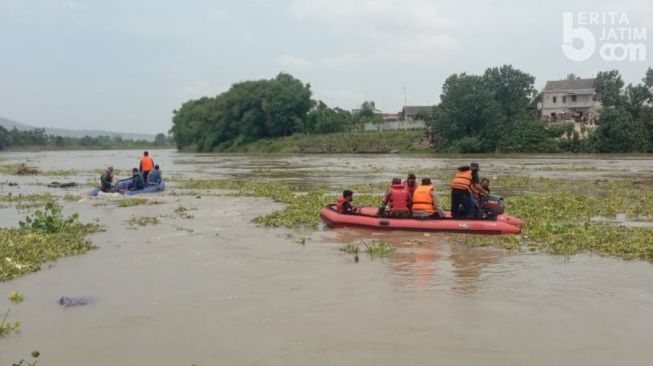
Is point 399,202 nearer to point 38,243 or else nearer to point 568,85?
point 38,243

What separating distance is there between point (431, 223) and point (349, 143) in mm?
66672

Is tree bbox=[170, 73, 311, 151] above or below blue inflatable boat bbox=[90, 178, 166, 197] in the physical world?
above

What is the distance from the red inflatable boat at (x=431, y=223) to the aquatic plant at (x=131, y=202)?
8017 mm

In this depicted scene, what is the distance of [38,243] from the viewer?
11.7m

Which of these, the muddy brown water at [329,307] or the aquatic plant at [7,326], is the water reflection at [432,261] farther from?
the aquatic plant at [7,326]


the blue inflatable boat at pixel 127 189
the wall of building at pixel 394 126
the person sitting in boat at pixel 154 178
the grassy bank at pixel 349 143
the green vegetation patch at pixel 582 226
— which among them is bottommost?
the green vegetation patch at pixel 582 226

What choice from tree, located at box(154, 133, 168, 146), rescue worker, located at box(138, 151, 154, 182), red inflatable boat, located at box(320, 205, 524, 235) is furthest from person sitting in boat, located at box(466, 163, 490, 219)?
tree, located at box(154, 133, 168, 146)

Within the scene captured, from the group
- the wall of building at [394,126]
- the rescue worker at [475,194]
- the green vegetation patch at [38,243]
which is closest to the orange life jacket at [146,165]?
the green vegetation patch at [38,243]

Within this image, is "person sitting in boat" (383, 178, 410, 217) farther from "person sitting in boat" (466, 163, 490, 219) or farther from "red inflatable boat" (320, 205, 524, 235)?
"person sitting in boat" (466, 163, 490, 219)

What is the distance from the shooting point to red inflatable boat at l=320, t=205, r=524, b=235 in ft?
41.5

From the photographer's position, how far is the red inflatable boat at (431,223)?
1265 centimetres

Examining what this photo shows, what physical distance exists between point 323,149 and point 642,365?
74363mm

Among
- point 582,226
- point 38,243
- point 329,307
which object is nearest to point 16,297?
point 38,243

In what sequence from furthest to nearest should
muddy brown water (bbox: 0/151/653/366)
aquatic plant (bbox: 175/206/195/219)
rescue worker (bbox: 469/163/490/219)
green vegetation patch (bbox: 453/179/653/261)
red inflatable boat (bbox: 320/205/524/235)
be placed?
aquatic plant (bbox: 175/206/195/219) → rescue worker (bbox: 469/163/490/219) → red inflatable boat (bbox: 320/205/524/235) → green vegetation patch (bbox: 453/179/653/261) → muddy brown water (bbox: 0/151/653/366)
